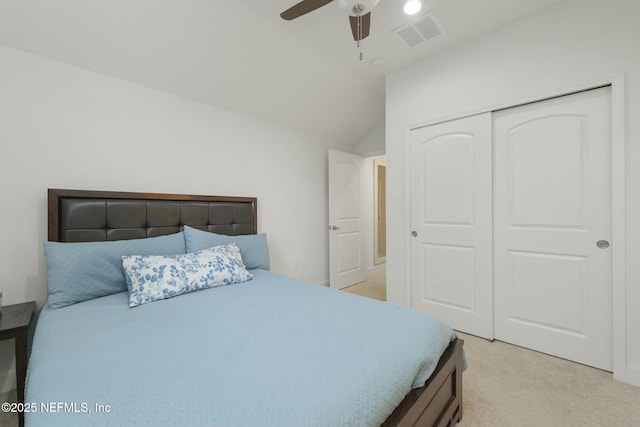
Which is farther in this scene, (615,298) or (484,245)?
(484,245)

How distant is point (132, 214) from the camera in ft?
6.65

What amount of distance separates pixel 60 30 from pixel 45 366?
2.03 metres

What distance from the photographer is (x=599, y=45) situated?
181cm

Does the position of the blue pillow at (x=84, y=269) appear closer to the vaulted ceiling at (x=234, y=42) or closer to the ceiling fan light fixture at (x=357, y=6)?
the vaulted ceiling at (x=234, y=42)

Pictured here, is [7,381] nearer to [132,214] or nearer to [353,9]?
[132,214]

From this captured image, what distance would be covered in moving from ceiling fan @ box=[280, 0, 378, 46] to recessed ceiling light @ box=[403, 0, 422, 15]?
55 cm

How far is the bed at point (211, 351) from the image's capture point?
2.45ft

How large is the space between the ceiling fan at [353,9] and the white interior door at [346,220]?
204 centimetres

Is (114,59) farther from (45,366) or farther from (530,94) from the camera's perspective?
(530,94)

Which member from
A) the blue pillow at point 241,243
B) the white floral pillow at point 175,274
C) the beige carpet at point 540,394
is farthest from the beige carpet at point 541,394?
the blue pillow at point 241,243

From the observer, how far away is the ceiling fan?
1314 mm

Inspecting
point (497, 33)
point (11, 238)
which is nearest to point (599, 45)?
point (497, 33)

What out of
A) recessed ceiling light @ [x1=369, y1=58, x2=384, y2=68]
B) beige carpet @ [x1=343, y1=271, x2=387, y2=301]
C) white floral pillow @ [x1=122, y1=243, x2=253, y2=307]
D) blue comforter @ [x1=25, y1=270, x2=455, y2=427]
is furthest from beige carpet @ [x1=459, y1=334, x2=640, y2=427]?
recessed ceiling light @ [x1=369, y1=58, x2=384, y2=68]

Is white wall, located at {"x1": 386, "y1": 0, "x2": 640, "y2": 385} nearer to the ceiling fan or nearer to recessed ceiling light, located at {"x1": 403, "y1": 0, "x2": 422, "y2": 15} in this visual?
recessed ceiling light, located at {"x1": 403, "y1": 0, "x2": 422, "y2": 15}
